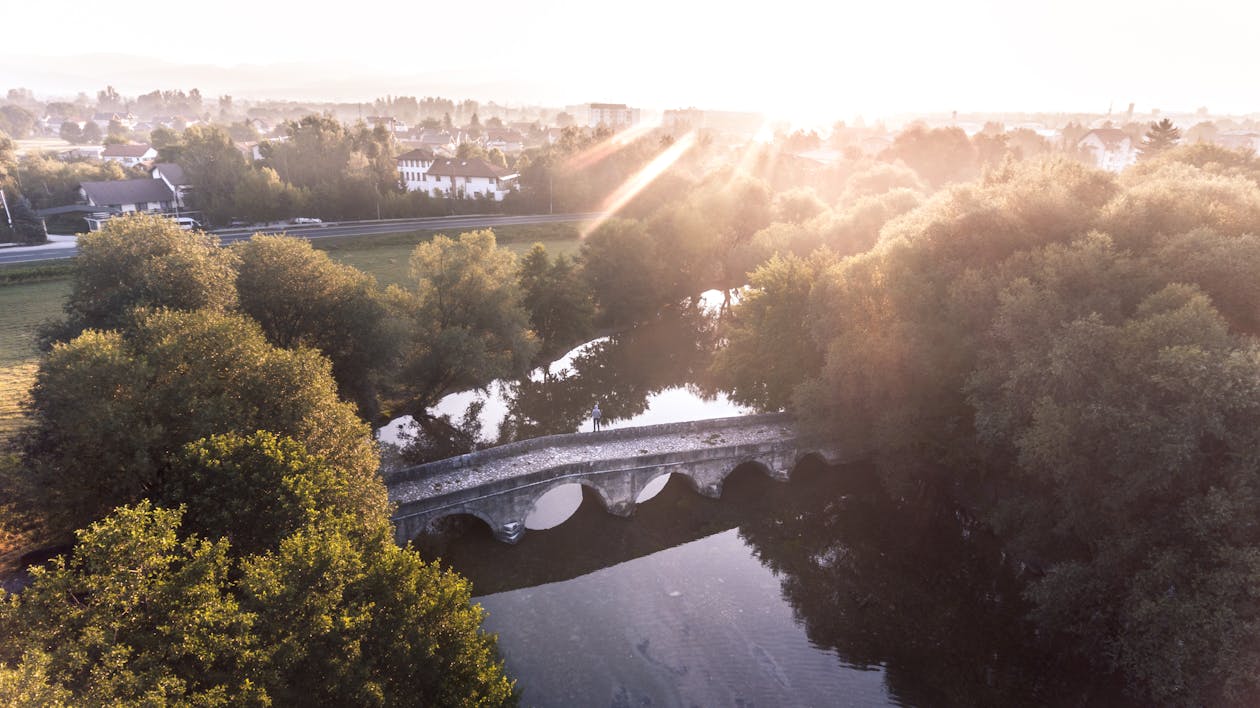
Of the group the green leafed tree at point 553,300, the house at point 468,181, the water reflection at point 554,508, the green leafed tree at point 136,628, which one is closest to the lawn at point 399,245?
the green leafed tree at point 553,300

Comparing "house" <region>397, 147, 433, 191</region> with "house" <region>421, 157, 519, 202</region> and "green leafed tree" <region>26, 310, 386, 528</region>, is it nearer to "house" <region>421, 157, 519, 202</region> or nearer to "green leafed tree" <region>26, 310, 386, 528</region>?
"house" <region>421, 157, 519, 202</region>

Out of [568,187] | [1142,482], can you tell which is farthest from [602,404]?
[568,187]

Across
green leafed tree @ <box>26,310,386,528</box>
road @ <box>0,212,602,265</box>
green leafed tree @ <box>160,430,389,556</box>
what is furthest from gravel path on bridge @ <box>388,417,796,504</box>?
road @ <box>0,212,602,265</box>

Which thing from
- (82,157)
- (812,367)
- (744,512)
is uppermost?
(82,157)

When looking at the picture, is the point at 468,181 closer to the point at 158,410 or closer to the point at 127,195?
the point at 127,195

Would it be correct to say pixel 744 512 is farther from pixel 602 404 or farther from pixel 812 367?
pixel 602 404

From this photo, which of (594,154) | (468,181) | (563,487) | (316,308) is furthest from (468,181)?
(563,487)
